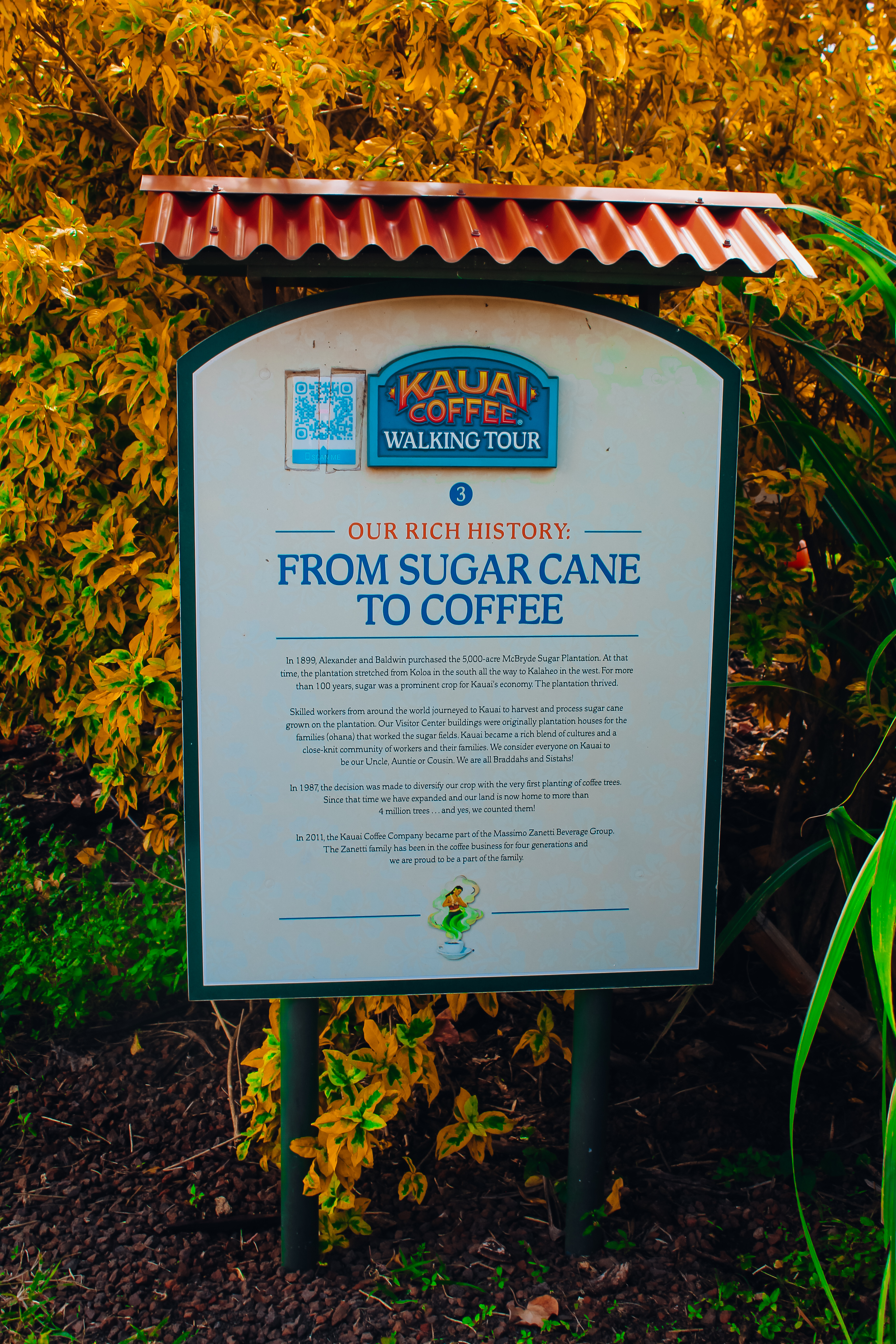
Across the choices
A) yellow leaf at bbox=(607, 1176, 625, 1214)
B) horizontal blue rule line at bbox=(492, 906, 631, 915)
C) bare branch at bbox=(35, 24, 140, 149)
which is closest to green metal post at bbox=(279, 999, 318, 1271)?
horizontal blue rule line at bbox=(492, 906, 631, 915)

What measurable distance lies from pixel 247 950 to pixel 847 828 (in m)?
1.33

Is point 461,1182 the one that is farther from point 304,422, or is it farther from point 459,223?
point 459,223

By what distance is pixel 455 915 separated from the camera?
2.34 m

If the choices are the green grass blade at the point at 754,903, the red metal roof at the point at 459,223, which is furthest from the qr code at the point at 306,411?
the green grass blade at the point at 754,903

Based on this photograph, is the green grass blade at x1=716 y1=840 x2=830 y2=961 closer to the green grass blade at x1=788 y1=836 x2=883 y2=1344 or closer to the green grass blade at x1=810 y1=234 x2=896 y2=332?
the green grass blade at x1=788 y1=836 x2=883 y2=1344

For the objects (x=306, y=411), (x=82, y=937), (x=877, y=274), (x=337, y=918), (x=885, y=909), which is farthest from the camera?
(x=82, y=937)

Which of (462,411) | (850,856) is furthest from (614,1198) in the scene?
(462,411)

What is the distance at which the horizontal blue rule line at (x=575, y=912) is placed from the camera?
236 centimetres

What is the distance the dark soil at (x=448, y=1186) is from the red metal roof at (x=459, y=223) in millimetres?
2397

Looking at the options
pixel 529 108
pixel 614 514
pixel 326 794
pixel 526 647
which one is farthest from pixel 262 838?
pixel 529 108

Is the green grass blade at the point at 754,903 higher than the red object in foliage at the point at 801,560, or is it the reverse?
the red object in foliage at the point at 801,560

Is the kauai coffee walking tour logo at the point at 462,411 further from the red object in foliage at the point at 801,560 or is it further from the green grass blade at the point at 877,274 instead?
the red object in foliage at the point at 801,560

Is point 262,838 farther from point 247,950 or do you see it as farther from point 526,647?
point 526,647

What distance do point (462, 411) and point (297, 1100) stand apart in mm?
1670
